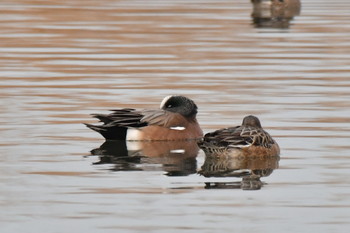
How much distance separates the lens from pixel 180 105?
48.4 ft

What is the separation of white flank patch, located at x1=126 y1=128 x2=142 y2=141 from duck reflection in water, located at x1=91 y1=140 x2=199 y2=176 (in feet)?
0.24

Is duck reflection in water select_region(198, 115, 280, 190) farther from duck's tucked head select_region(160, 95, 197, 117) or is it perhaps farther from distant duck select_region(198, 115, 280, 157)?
duck's tucked head select_region(160, 95, 197, 117)

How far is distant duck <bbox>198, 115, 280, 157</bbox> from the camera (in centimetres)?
1273

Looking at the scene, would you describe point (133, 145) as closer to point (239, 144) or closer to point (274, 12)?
point (239, 144)

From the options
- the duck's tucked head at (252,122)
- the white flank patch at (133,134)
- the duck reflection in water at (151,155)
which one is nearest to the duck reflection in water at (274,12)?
the white flank patch at (133,134)

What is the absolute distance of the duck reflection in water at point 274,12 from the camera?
30448mm

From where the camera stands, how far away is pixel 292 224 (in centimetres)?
950

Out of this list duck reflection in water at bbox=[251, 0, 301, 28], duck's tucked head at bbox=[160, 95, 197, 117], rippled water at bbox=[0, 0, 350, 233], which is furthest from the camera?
duck reflection in water at bbox=[251, 0, 301, 28]

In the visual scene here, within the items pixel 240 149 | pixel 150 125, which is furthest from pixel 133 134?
pixel 240 149

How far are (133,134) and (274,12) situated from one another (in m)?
20.7

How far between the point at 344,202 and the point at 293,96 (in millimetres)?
7162

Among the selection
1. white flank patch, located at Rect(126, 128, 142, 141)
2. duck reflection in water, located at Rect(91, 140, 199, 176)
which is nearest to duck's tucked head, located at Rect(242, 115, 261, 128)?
duck reflection in water, located at Rect(91, 140, 199, 176)

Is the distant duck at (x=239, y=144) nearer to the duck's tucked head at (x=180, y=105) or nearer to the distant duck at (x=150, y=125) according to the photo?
the distant duck at (x=150, y=125)

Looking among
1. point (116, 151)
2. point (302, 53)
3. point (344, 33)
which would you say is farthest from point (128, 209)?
point (344, 33)
